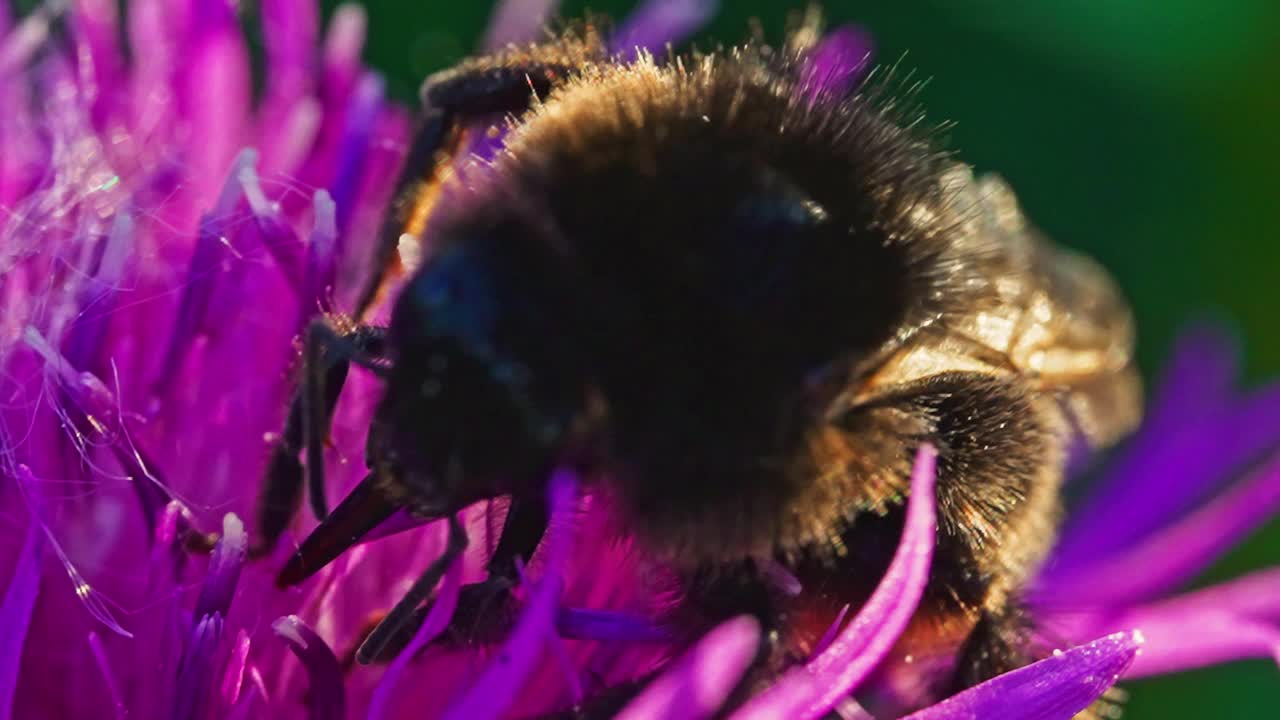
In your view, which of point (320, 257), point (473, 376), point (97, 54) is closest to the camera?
point (473, 376)

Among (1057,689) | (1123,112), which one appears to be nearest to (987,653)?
(1057,689)

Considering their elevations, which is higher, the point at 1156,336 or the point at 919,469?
the point at 919,469

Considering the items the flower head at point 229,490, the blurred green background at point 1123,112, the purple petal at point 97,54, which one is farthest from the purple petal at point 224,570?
the blurred green background at point 1123,112

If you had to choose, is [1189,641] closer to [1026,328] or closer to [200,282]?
[1026,328]

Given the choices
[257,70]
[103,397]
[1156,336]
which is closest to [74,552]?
[103,397]

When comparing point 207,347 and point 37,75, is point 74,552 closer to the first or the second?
point 207,347

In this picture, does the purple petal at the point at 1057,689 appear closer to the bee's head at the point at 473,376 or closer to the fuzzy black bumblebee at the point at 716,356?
the fuzzy black bumblebee at the point at 716,356
